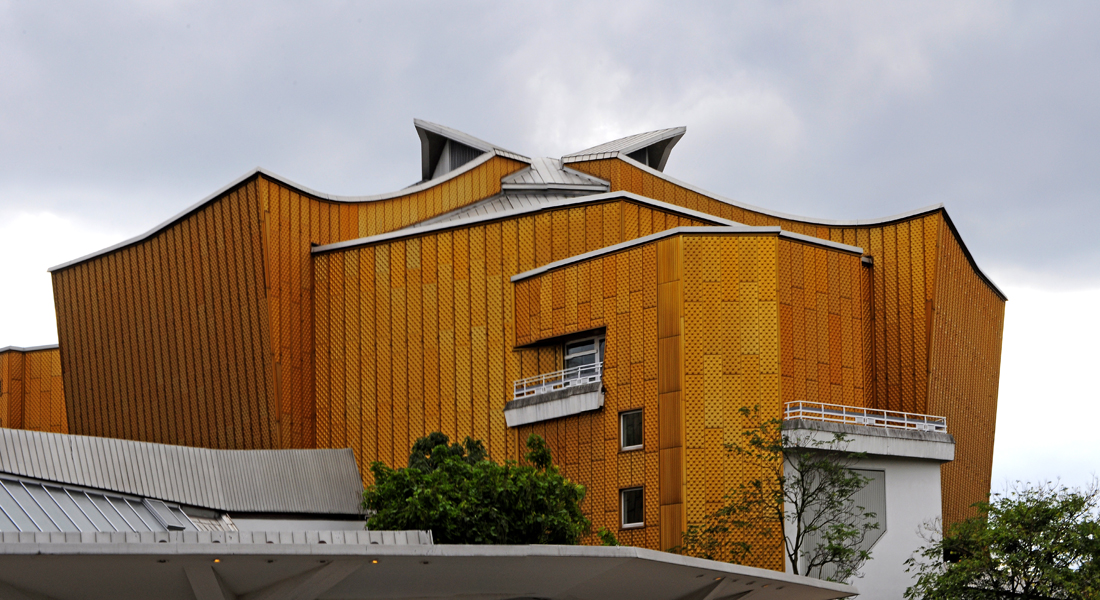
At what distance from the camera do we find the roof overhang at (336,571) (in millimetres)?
18703

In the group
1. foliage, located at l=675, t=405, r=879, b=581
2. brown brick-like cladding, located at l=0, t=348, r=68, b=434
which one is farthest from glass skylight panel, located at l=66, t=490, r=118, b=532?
brown brick-like cladding, located at l=0, t=348, r=68, b=434

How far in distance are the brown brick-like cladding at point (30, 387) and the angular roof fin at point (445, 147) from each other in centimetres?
2173

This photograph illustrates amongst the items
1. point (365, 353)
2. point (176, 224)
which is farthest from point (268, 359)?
point (176, 224)

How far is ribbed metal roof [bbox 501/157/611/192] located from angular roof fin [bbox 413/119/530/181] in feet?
10.8

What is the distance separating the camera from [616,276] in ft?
139

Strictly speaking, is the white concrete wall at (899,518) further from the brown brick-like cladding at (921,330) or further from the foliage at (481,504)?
the foliage at (481,504)

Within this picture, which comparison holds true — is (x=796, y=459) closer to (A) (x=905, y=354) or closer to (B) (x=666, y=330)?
(B) (x=666, y=330)

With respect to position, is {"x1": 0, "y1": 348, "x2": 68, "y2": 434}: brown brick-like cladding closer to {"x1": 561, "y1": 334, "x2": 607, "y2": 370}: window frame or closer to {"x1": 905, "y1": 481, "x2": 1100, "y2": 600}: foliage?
{"x1": 561, "y1": 334, "x2": 607, "y2": 370}: window frame

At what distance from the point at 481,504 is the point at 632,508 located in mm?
7828

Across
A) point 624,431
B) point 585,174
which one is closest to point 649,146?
point 585,174

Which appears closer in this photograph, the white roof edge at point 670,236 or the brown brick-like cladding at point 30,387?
the white roof edge at point 670,236

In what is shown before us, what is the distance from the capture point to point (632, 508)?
1590 inches

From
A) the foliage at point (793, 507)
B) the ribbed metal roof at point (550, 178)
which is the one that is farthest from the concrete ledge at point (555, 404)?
the ribbed metal roof at point (550, 178)

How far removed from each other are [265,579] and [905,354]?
32.5 meters
